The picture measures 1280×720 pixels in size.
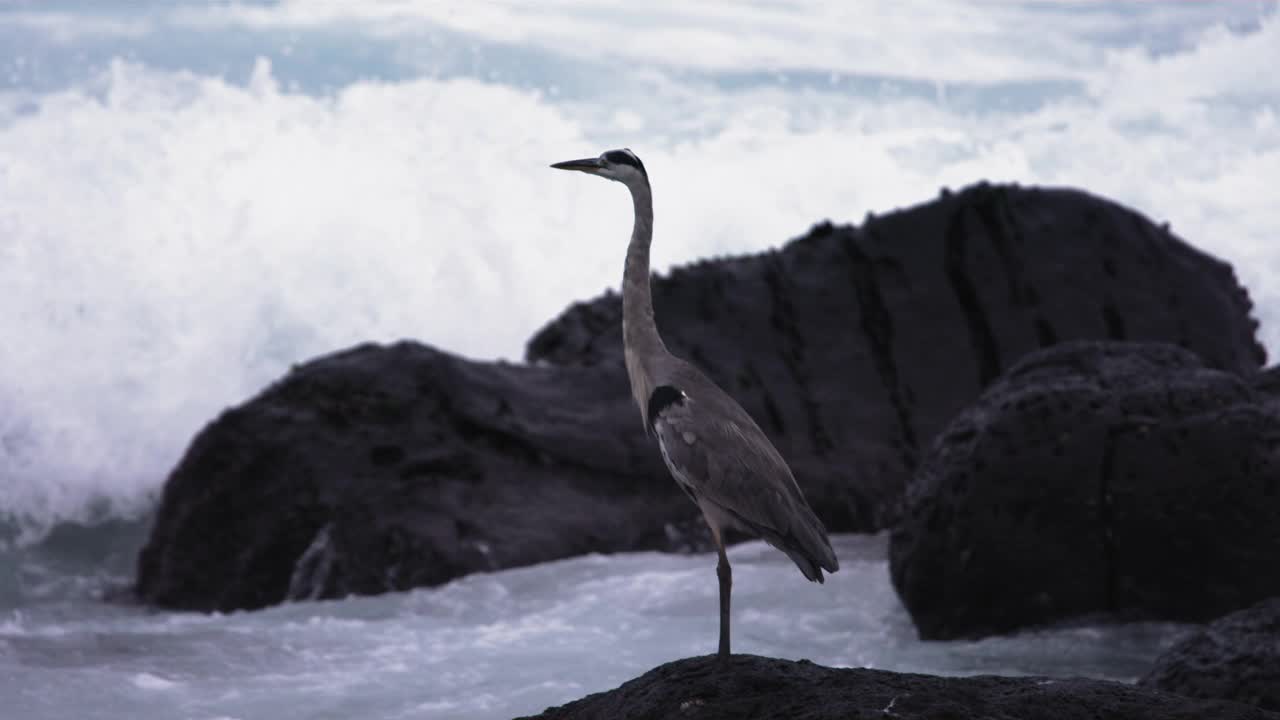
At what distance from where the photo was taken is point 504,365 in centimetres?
1176

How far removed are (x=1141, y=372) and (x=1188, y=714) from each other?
493cm

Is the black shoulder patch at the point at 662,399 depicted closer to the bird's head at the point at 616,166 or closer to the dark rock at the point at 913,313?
the bird's head at the point at 616,166

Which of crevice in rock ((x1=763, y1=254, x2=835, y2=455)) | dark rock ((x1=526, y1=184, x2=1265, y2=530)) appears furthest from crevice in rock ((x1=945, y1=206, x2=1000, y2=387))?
crevice in rock ((x1=763, y1=254, x2=835, y2=455))

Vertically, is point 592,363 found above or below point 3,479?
above

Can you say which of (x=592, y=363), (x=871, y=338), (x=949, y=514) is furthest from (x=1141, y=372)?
(x=592, y=363)

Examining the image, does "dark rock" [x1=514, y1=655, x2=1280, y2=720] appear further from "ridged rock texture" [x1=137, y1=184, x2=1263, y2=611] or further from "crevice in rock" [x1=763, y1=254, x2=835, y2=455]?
"crevice in rock" [x1=763, y1=254, x2=835, y2=455]

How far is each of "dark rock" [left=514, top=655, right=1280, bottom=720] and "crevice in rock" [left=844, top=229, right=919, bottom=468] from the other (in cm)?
803

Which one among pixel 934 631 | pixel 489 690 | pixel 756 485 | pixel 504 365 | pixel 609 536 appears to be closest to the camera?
pixel 756 485

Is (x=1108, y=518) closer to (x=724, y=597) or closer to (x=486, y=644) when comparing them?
(x=486, y=644)

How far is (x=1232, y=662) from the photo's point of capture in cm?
601

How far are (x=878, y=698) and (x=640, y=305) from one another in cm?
177

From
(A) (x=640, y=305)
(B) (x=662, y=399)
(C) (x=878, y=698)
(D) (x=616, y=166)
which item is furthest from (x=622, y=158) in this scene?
(C) (x=878, y=698)

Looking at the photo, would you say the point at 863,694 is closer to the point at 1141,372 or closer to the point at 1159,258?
the point at 1141,372

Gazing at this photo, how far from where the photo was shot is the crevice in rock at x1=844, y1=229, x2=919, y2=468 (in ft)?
40.9
